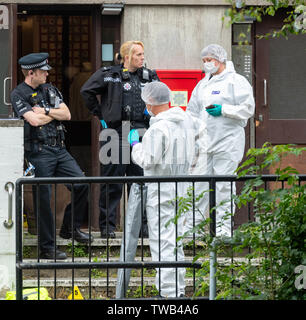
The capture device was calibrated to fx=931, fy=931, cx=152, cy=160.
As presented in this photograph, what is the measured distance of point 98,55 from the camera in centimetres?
1091

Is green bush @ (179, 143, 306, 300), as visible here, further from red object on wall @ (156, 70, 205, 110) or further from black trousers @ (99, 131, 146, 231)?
red object on wall @ (156, 70, 205, 110)

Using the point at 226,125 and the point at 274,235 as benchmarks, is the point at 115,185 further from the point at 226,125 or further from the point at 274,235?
the point at 274,235

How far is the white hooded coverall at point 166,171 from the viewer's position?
7.83m

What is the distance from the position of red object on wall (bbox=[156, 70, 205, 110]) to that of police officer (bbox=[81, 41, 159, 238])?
0.77 metres

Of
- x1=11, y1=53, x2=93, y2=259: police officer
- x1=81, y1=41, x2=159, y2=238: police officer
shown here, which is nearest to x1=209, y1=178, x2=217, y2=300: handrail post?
x1=11, y1=53, x2=93, y2=259: police officer

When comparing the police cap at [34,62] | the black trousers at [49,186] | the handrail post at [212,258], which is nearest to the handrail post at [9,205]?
the black trousers at [49,186]

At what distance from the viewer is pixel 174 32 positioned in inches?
428

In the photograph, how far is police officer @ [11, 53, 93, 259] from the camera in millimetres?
9164

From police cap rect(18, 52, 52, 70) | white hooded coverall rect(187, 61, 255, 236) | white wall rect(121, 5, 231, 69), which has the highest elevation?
white wall rect(121, 5, 231, 69)

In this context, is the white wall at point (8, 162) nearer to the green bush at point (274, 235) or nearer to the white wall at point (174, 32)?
the white wall at point (174, 32)

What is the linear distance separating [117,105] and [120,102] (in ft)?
0.15
